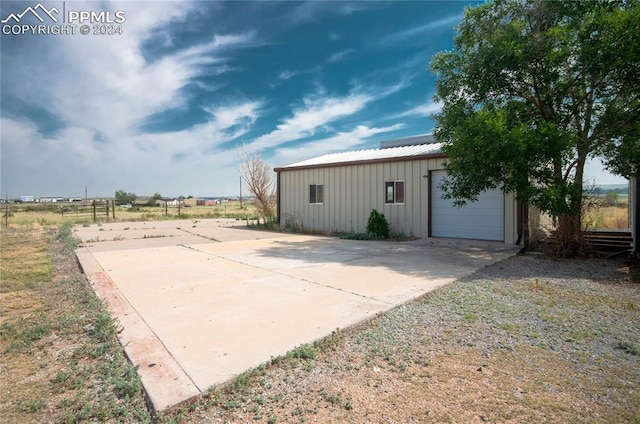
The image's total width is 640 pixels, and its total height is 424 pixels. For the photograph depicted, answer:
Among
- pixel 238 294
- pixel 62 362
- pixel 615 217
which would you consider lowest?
pixel 62 362

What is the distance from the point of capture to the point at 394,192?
40.1ft

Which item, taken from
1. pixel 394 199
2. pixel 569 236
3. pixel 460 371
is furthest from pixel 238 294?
pixel 394 199

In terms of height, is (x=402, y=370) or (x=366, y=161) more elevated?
(x=366, y=161)

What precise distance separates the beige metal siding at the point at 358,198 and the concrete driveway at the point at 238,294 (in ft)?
8.46

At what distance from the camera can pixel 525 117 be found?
8.13m

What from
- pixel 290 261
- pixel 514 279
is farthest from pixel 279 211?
pixel 514 279

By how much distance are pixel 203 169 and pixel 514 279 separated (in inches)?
930

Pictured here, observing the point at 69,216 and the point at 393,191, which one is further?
the point at 69,216

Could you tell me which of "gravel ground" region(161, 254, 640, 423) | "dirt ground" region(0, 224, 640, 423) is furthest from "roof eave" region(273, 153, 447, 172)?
"gravel ground" region(161, 254, 640, 423)

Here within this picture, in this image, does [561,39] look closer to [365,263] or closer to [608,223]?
[365,263]

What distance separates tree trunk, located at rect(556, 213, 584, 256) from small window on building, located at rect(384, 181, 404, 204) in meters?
5.06

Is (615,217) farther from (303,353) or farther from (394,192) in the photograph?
(303,353)

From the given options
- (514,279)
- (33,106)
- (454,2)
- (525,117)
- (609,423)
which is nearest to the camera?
(609,423)

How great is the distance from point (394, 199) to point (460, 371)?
988cm
